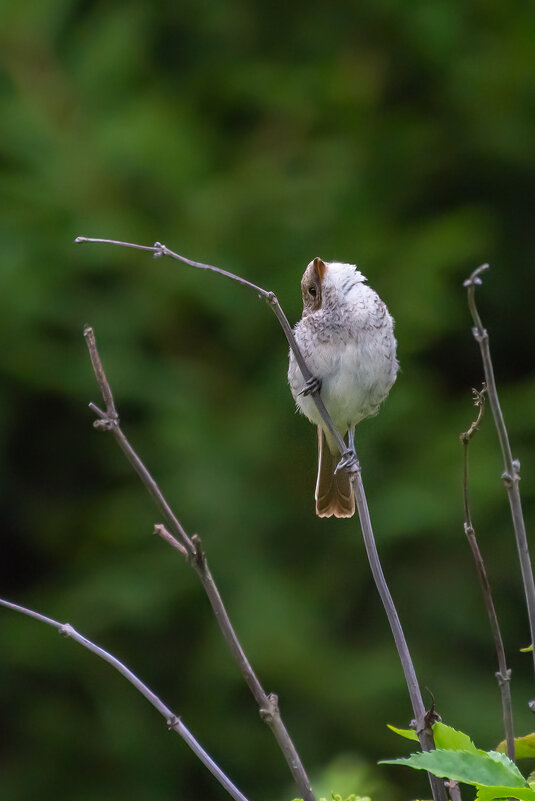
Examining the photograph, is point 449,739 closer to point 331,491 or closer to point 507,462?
point 507,462

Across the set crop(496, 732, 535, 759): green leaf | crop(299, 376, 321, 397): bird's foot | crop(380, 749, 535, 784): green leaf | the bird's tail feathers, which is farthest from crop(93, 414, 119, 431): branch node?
the bird's tail feathers

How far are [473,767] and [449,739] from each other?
96mm

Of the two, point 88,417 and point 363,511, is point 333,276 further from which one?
point 88,417

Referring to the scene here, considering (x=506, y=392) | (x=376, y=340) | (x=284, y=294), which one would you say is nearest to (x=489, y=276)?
(x=506, y=392)

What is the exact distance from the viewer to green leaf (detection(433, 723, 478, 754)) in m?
1.03

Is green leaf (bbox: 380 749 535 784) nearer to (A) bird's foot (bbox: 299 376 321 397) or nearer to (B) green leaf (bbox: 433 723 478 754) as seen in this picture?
(B) green leaf (bbox: 433 723 478 754)

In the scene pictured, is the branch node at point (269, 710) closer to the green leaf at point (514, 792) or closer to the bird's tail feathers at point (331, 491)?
the green leaf at point (514, 792)

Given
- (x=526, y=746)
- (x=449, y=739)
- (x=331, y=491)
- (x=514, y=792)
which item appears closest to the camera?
(x=514, y=792)

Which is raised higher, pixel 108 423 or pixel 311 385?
pixel 311 385

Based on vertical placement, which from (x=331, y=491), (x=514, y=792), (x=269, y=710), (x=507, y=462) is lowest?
(x=514, y=792)

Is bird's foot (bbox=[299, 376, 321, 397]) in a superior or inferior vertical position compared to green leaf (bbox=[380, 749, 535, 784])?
superior

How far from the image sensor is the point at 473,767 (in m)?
0.94

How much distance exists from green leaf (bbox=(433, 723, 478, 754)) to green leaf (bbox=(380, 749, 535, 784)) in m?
0.08

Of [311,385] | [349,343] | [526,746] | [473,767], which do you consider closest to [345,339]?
[349,343]
